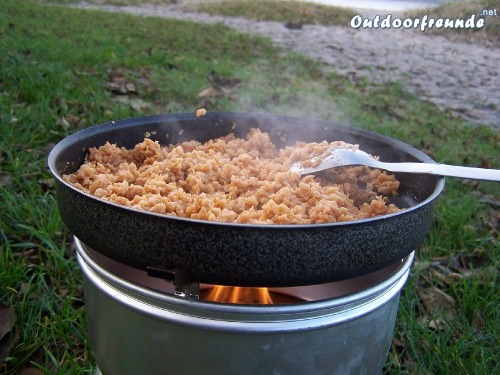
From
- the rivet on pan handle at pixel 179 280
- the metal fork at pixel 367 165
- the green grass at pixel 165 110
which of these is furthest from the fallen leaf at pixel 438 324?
the rivet on pan handle at pixel 179 280

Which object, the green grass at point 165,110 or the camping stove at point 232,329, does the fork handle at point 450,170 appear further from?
the green grass at point 165,110

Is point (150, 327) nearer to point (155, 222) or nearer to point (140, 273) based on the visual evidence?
point (155, 222)

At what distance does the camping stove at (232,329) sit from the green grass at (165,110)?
25.8 inches

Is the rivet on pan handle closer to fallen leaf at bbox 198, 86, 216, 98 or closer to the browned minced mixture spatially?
the browned minced mixture

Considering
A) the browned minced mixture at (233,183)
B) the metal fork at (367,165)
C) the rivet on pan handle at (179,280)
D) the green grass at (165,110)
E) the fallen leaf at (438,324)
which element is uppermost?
the metal fork at (367,165)

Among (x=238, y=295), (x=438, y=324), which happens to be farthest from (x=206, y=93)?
(x=238, y=295)

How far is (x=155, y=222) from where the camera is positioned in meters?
1.23

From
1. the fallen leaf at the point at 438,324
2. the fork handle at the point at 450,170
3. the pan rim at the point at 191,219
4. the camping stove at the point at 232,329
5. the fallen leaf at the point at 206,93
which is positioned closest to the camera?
the pan rim at the point at 191,219

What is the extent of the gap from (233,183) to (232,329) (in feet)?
1.84

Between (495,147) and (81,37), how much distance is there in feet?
12.0

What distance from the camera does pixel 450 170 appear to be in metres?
1.55

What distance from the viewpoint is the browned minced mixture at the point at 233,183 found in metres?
1.50

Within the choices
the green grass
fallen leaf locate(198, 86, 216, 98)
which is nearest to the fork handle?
the green grass

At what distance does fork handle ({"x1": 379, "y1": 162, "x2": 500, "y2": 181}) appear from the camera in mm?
1483
